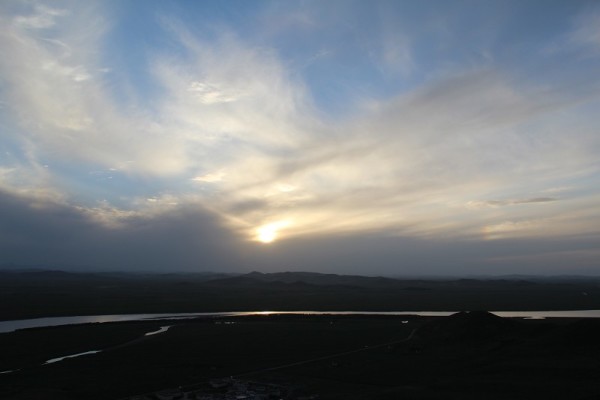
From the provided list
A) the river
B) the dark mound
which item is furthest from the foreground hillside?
the river

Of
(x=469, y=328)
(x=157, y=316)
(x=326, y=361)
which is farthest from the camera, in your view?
(x=157, y=316)

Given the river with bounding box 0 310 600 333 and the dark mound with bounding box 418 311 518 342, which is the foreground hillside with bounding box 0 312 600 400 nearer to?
the dark mound with bounding box 418 311 518 342

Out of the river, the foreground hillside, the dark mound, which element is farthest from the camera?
the river

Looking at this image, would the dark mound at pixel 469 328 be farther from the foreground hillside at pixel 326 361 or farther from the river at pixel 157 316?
the river at pixel 157 316

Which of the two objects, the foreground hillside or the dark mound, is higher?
the dark mound

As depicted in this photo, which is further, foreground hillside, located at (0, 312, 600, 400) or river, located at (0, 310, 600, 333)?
river, located at (0, 310, 600, 333)

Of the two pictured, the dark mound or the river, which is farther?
the river

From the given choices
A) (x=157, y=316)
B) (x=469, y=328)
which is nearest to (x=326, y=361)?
(x=469, y=328)

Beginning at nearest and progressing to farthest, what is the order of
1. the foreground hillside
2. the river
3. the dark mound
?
the foreground hillside
the dark mound
the river

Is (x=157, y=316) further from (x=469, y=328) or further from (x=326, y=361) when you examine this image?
(x=469, y=328)
